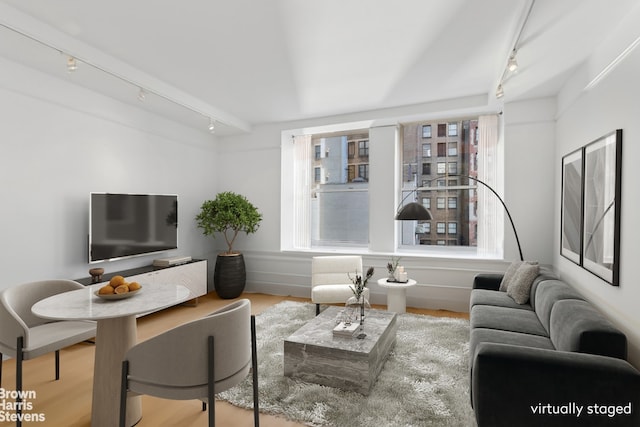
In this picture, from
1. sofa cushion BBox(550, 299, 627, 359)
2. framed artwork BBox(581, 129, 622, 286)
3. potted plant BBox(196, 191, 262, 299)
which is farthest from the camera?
potted plant BBox(196, 191, 262, 299)

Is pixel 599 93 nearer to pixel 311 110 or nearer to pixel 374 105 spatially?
pixel 374 105

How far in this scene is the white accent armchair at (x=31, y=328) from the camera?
212 cm

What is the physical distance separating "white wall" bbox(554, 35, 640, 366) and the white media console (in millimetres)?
4294

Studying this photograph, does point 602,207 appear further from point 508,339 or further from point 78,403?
point 78,403

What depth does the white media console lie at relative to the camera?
4102 mm

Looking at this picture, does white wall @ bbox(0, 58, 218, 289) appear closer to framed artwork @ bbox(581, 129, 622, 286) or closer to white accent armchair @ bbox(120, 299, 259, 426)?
white accent armchair @ bbox(120, 299, 259, 426)

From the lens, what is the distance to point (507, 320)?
2814 millimetres

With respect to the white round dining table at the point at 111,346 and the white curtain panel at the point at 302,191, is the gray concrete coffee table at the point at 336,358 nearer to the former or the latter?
the white round dining table at the point at 111,346

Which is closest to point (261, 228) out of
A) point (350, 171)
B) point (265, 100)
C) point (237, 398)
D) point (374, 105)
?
point (350, 171)

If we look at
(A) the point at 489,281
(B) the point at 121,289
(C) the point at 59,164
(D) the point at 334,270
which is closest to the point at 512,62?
(A) the point at 489,281

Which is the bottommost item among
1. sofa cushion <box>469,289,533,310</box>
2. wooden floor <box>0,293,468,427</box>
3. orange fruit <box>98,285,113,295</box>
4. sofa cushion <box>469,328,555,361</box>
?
wooden floor <box>0,293,468,427</box>

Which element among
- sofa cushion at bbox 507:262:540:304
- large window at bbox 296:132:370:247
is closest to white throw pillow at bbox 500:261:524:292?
sofa cushion at bbox 507:262:540:304

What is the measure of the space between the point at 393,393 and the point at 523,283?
5.96 ft

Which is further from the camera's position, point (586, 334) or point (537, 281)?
point (537, 281)
